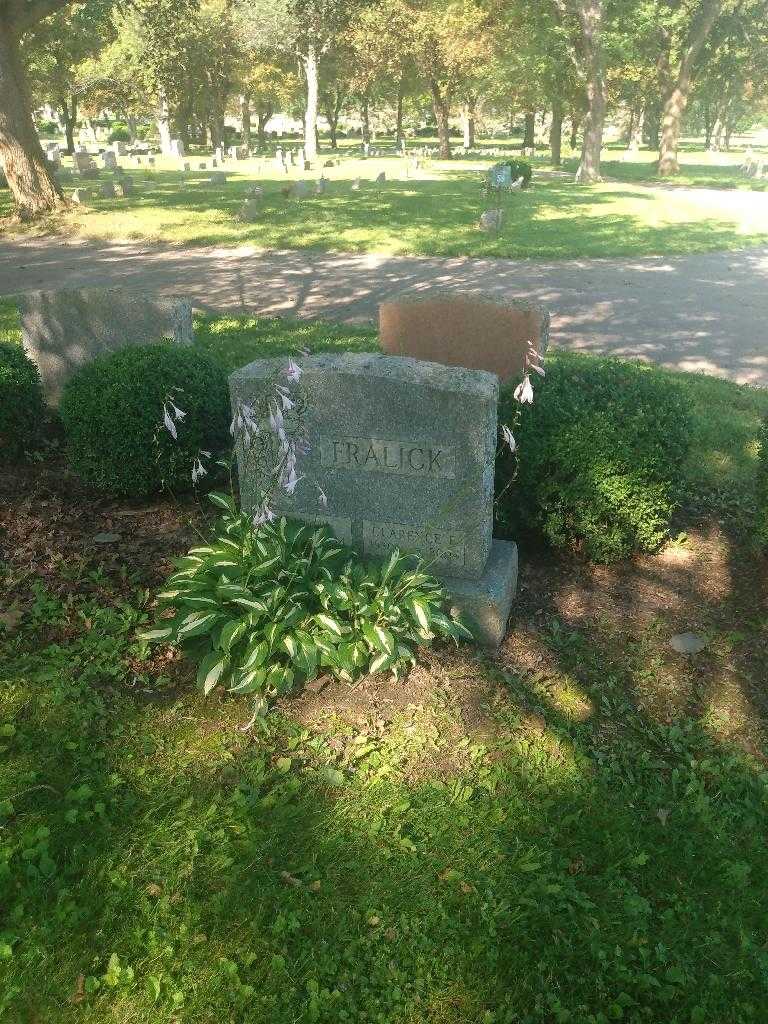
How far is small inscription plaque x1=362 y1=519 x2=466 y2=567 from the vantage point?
4.05m

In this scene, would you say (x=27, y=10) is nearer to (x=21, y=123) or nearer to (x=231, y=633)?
(x=21, y=123)

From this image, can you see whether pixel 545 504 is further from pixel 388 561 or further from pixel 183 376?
pixel 183 376

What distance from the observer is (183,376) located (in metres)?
5.21

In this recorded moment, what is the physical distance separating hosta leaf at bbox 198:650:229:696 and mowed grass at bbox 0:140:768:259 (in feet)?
43.5

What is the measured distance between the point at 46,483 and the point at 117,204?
1900cm

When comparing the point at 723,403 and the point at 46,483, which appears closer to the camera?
the point at 46,483

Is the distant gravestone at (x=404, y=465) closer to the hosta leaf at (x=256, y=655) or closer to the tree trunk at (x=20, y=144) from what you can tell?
the hosta leaf at (x=256, y=655)

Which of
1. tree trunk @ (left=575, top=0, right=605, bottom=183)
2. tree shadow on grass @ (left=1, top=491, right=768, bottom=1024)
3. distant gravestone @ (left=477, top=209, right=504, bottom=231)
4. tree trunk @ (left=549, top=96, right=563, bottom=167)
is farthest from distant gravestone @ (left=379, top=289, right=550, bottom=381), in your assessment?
tree trunk @ (left=549, top=96, right=563, bottom=167)

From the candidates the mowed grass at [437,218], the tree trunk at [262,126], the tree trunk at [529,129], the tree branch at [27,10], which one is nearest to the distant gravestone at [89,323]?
the mowed grass at [437,218]

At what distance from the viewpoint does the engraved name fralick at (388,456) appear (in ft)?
12.7

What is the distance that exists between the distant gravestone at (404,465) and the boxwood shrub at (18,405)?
2.59 m

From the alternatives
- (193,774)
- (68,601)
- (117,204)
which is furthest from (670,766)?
(117,204)

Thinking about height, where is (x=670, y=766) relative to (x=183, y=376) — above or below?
below

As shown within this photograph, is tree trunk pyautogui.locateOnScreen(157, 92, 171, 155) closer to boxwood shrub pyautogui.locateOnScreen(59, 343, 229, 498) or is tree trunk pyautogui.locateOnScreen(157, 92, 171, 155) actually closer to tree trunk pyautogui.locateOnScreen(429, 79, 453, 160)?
tree trunk pyautogui.locateOnScreen(429, 79, 453, 160)
